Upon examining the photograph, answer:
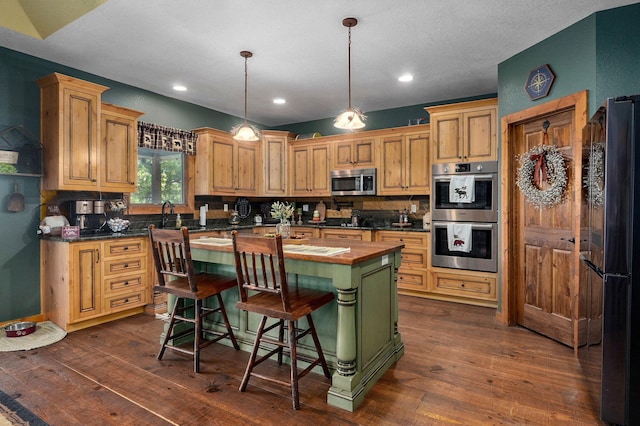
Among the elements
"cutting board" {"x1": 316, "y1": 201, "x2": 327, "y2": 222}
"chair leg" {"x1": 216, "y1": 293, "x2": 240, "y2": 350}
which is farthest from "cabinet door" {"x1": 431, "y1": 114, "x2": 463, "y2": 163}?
"chair leg" {"x1": 216, "y1": 293, "x2": 240, "y2": 350}

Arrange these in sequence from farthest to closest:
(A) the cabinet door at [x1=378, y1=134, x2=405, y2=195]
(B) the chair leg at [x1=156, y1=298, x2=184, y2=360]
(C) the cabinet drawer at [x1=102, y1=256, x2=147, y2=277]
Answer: (A) the cabinet door at [x1=378, y1=134, x2=405, y2=195] < (C) the cabinet drawer at [x1=102, y1=256, x2=147, y2=277] < (B) the chair leg at [x1=156, y1=298, x2=184, y2=360]

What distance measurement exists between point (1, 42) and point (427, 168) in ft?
15.8

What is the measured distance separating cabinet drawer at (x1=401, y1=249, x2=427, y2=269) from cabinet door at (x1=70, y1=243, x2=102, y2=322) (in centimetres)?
360

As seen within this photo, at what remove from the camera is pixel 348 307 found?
2.20m

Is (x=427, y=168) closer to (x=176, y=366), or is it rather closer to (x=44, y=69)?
(x=176, y=366)

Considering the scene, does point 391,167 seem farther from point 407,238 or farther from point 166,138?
point 166,138

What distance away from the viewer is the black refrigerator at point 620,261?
5.93 feet

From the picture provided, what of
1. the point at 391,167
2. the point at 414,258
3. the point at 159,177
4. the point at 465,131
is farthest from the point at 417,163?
the point at 159,177

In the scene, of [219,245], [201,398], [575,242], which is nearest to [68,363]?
[201,398]

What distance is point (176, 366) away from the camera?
8.71ft

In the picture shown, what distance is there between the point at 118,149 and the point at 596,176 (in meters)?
4.41

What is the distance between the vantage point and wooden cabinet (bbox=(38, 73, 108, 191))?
3.49 meters

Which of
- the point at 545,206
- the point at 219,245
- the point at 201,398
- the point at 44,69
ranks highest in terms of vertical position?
the point at 44,69

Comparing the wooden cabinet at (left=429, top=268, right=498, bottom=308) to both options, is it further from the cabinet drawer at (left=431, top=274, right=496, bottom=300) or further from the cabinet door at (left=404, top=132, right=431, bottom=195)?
the cabinet door at (left=404, top=132, right=431, bottom=195)
